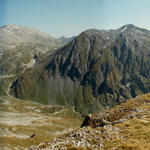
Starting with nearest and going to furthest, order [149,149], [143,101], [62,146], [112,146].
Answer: [149,149]
[112,146]
[62,146]
[143,101]

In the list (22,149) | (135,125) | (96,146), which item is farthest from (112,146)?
(22,149)

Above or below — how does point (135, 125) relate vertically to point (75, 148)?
above

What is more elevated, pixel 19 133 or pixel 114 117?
pixel 114 117

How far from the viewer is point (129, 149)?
1213 cm

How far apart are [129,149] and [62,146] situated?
6423 mm

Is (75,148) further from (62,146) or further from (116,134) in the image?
(116,134)

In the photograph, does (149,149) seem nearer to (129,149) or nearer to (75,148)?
(129,149)

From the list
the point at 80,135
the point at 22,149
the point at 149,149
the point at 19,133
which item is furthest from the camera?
the point at 19,133

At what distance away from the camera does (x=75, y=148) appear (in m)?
14.2

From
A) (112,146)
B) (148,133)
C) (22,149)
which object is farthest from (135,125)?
(22,149)

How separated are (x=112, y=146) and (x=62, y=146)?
4944 millimetres

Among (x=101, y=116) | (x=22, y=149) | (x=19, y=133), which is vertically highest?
(x=101, y=116)

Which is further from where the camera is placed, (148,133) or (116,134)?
(116,134)

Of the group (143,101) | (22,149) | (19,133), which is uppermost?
(143,101)
